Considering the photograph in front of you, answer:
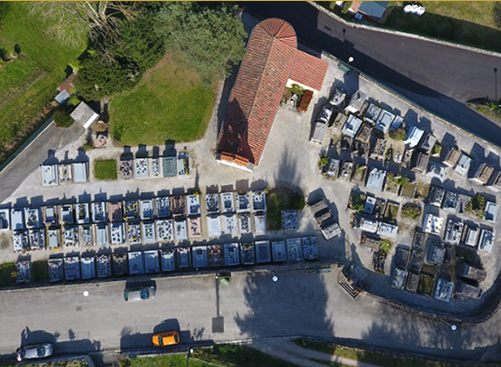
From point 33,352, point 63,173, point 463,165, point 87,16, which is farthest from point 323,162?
point 33,352

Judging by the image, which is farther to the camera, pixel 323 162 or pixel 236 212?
pixel 323 162

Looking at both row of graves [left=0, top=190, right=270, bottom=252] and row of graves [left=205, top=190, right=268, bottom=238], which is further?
row of graves [left=205, top=190, right=268, bottom=238]

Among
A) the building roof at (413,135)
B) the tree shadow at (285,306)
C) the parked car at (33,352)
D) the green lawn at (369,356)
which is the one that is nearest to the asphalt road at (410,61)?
the building roof at (413,135)

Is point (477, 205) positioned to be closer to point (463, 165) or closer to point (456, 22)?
point (463, 165)

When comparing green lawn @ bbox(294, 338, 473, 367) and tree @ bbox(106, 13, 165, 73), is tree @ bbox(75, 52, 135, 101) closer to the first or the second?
tree @ bbox(106, 13, 165, 73)

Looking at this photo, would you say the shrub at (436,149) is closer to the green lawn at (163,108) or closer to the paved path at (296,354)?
the paved path at (296,354)

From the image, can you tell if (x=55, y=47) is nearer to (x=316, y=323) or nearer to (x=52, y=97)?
(x=52, y=97)

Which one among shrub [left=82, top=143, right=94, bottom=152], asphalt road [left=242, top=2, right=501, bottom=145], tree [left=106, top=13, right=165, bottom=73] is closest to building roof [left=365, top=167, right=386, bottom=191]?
asphalt road [left=242, top=2, right=501, bottom=145]

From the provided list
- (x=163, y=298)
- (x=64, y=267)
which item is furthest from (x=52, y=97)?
(x=163, y=298)
